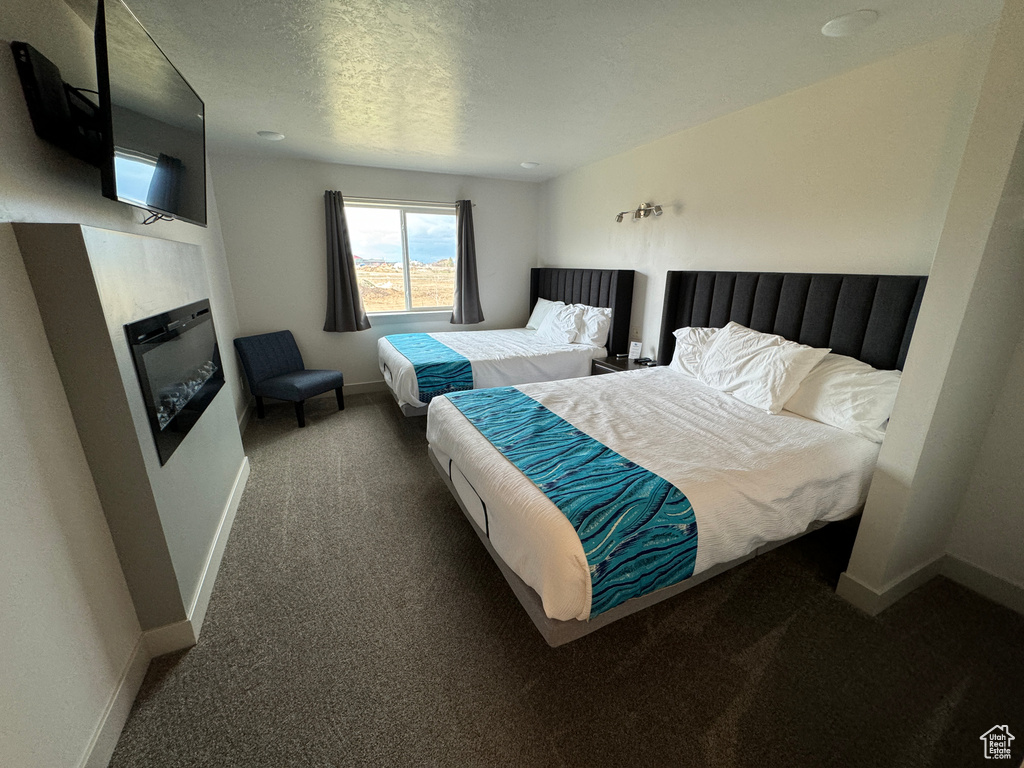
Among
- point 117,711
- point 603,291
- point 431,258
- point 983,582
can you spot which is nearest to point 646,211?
point 603,291

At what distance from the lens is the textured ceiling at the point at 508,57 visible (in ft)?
5.15

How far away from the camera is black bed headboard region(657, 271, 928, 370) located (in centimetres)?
194

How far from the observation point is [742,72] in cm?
205

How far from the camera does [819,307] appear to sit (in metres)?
2.24

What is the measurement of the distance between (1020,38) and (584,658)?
246cm

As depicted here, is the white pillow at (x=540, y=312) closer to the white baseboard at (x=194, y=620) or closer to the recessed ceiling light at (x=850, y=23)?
the recessed ceiling light at (x=850, y=23)

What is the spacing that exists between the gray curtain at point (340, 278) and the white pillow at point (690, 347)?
10.7 feet

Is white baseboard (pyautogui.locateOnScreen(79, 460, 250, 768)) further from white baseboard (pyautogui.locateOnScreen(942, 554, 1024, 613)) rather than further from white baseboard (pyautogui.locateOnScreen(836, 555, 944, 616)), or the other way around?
white baseboard (pyautogui.locateOnScreen(942, 554, 1024, 613))

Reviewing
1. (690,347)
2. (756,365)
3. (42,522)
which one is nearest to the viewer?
(42,522)

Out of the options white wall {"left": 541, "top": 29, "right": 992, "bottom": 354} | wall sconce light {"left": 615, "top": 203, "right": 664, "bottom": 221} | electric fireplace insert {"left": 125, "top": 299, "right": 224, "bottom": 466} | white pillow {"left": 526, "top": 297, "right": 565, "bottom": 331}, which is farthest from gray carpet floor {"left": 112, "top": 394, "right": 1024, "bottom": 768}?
white pillow {"left": 526, "top": 297, "right": 565, "bottom": 331}

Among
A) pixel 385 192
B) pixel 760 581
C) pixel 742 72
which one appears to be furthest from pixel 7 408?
pixel 385 192

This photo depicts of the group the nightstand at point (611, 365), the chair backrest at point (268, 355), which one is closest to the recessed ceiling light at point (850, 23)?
the nightstand at point (611, 365)

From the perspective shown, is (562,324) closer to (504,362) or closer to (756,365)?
(504,362)

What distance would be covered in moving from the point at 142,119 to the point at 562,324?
128 inches
